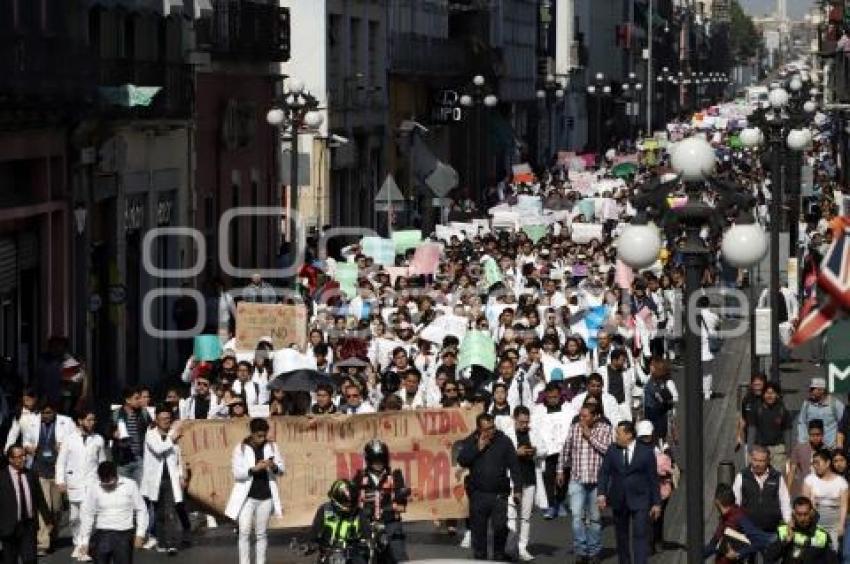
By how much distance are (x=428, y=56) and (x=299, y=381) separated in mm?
48153

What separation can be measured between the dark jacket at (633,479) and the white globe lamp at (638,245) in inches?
155

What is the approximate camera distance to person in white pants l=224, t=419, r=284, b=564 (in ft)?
68.2

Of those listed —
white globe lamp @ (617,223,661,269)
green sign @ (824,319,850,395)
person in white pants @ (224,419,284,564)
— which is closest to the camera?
white globe lamp @ (617,223,661,269)

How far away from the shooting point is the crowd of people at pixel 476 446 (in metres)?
20.0

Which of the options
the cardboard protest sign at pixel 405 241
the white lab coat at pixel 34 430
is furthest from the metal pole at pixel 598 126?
the white lab coat at pixel 34 430

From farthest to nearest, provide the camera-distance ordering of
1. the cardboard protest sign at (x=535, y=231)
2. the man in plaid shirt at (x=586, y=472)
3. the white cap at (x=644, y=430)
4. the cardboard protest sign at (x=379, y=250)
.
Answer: the cardboard protest sign at (x=535, y=231), the cardboard protest sign at (x=379, y=250), the man in plaid shirt at (x=586, y=472), the white cap at (x=644, y=430)

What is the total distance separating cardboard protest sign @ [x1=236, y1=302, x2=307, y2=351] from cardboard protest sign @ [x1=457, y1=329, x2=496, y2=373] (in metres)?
2.41

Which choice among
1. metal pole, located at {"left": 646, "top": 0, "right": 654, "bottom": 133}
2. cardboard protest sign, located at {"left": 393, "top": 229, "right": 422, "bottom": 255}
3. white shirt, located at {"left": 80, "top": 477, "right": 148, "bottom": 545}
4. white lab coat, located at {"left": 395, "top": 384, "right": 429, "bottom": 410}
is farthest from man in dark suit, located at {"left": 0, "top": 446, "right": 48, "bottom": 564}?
metal pole, located at {"left": 646, "top": 0, "right": 654, "bottom": 133}

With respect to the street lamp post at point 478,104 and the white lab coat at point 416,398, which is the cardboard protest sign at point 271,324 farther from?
the street lamp post at point 478,104

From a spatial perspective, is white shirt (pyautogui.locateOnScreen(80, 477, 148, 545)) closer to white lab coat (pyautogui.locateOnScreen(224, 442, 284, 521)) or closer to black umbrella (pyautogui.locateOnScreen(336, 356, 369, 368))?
white lab coat (pyautogui.locateOnScreen(224, 442, 284, 521))

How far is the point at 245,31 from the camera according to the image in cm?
4684

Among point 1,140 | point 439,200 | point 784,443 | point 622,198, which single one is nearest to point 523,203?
point 439,200

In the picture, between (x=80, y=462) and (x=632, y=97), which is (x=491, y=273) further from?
(x=632, y=97)

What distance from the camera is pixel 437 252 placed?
41.5 m
